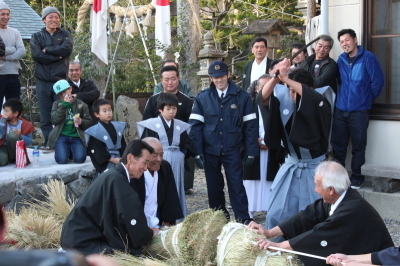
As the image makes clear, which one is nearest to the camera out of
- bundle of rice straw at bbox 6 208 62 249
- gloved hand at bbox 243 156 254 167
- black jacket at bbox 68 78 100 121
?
bundle of rice straw at bbox 6 208 62 249

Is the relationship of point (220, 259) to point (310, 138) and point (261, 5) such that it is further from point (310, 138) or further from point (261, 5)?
point (261, 5)

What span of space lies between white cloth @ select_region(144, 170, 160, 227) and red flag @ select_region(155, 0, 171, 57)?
5.55 m

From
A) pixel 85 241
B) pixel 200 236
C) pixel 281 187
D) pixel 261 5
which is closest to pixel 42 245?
pixel 85 241

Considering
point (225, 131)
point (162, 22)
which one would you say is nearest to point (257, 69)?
point (225, 131)

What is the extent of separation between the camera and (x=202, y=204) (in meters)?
7.23

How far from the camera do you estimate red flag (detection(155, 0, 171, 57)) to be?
10453 millimetres

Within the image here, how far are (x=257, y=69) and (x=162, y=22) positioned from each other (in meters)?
3.57

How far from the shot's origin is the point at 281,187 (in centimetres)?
495

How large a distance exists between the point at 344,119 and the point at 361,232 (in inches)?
118

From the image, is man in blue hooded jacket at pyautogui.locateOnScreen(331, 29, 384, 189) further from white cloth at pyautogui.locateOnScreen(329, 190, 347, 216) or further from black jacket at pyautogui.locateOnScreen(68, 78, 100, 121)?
black jacket at pyautogui.locateOnScreen(68, 78, 100, 121)

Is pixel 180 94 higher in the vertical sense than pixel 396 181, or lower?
higher

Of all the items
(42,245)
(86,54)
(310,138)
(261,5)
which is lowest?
(42,245)

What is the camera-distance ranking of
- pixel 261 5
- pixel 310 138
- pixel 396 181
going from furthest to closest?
pixel 261 5, pixel 396 181, pixel 310 138

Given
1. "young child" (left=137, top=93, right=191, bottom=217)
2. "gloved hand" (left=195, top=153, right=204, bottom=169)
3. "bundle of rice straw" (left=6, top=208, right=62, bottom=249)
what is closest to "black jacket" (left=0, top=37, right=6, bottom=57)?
"young child" (left=137, top=93, right=191, bottom=217)
